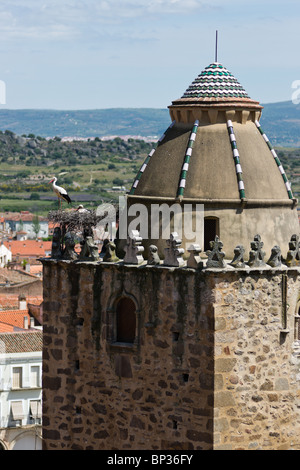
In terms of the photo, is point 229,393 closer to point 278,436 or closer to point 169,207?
point 278,436

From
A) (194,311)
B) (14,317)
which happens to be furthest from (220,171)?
(14,317)

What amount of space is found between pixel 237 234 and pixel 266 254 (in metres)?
0.56

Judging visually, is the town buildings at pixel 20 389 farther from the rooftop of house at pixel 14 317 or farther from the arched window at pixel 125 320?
the arched window at pixel 125 320

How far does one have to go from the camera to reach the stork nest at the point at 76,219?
20234mm

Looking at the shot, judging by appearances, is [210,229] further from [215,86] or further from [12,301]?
[12,301]

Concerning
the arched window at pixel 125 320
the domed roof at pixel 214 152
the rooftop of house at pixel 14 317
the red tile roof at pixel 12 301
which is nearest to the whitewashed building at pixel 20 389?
the rooftop of house at pixel 14 317

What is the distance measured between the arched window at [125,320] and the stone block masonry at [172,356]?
0.02 m

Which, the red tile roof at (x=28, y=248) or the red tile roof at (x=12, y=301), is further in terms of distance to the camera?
the red tile roof at (x=28, y=248)

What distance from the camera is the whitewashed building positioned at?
184 ft

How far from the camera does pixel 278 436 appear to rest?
19172 mm
